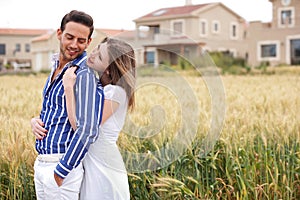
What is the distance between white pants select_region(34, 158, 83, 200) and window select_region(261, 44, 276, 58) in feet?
89.2

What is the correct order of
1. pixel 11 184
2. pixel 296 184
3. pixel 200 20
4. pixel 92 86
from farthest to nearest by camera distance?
pixel 200 20
pixel 296 184
pixel 11 184
pixel 92 86

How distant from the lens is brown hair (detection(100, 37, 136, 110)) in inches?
74.4

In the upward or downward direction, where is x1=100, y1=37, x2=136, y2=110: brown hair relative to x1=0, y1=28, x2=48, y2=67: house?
downward

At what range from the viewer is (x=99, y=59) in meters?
1.90

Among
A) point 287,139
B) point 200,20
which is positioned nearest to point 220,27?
point 200,20

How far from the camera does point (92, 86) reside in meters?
1.82

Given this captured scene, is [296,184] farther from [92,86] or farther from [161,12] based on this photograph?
[161,12]

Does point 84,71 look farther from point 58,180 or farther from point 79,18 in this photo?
point 58,180

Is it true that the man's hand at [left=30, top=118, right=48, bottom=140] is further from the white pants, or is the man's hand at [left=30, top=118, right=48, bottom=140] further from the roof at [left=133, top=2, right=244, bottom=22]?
the roof at [left=133, top=2, right=244, bottom=22]

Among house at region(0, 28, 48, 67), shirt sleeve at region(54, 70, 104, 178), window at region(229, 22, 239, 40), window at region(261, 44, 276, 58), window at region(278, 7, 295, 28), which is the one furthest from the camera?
house at region(0, 28, 48, 67)

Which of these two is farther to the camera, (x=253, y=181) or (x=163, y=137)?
(x=163, y=137)

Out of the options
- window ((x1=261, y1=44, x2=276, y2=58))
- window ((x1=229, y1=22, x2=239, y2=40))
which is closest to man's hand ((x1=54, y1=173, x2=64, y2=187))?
window ((x1=261, y1=44, x2=276, y2=58))

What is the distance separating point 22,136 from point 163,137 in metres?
0.73

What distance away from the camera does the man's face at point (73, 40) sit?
1904 mm
